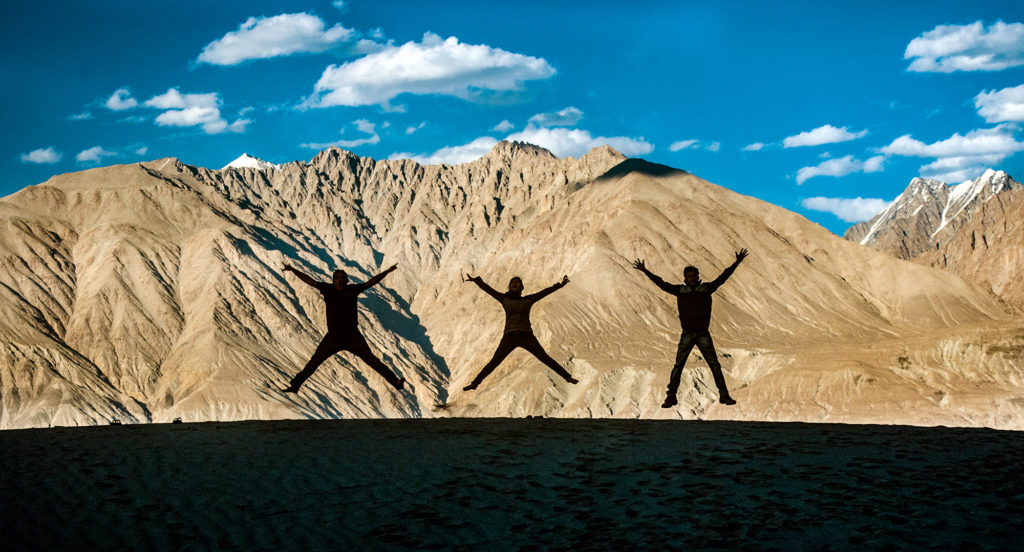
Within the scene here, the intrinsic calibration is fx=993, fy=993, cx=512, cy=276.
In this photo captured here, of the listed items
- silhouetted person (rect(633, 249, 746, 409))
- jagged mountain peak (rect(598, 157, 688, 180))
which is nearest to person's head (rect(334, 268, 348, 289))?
silhouetted person (rect(633, 249, 746, 409))

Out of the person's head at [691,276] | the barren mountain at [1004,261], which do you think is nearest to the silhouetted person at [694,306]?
the person's head at [691,276]

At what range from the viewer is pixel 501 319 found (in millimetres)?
127875

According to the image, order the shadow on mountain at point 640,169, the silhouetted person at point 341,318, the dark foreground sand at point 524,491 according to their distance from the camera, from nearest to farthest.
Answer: the dark foreground sand at point 524,491 → the silhouetted person at point 341,318 → the shadow on mountain at point 640,169

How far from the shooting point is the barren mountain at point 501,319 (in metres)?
78.8

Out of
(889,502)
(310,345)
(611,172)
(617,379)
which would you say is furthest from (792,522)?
(611,172)

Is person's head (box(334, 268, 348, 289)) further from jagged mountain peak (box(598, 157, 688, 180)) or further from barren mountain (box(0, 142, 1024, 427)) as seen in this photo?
jagged mountain peak (box(598, 157, 688, 180))

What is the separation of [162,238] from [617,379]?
8355 cm

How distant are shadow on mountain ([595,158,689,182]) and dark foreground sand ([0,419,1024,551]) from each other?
147734 mm

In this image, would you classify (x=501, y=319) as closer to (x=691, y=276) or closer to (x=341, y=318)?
(x=341, y=318)

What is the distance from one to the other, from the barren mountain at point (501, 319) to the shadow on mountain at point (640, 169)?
477 mm

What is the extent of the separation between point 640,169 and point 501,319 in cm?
4524

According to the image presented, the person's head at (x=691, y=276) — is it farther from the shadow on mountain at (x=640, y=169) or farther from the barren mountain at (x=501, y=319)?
the shadow on mountain at (x=640, y=169)

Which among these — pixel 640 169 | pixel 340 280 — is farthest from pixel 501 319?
pixel 340 280

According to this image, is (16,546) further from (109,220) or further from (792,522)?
(109,220)
